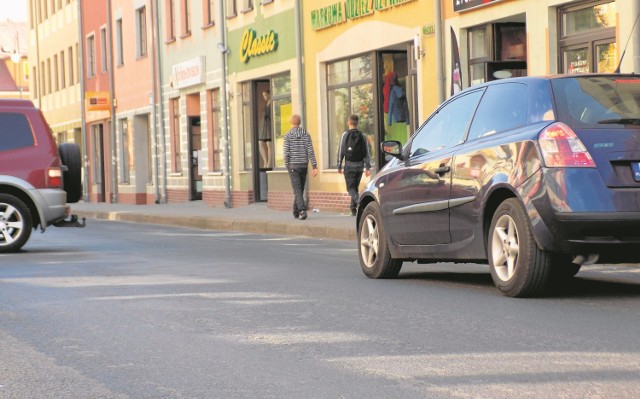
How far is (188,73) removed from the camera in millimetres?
37188

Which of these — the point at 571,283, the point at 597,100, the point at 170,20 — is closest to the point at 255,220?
the point at 571,283

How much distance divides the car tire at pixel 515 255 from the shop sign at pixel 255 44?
828 inches

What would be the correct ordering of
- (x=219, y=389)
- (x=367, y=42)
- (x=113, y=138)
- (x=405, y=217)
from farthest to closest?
1. (x=113, y=138)
2. (x=367, y=42)
3. (x=405, y=217)
4. (x=219, y=389)

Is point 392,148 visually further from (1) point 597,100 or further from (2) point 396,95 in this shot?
(2) point 396,95

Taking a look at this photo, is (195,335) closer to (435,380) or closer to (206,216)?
(435,380)

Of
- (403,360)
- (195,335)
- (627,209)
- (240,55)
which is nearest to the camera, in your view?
(403,360)

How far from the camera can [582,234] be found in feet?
29.8

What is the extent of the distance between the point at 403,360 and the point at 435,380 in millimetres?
Result: 658

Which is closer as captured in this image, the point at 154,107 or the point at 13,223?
the point at 13,223

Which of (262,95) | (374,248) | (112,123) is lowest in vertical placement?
(374,248)

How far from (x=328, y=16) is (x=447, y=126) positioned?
54.6 feet

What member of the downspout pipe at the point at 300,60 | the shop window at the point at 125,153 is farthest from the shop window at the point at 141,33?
the downspout pipe at the point at 300,60

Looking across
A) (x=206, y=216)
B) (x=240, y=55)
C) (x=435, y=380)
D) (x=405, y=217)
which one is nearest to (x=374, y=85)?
(x=206, y=216)

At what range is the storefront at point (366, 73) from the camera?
23297 mm
